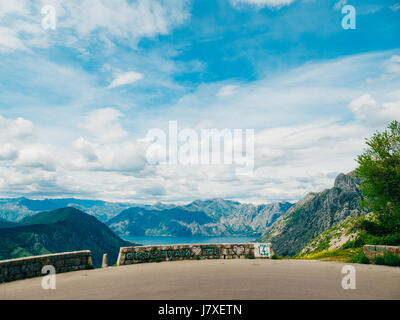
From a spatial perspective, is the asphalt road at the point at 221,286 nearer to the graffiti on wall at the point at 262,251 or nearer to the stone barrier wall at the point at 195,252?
the stone barrier wall at the point at 195,252

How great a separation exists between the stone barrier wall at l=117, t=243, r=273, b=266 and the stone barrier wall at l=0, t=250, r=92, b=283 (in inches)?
105

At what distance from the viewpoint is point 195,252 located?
20109mm

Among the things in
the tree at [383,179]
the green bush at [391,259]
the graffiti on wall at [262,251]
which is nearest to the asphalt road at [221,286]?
the green bush at [391,259]

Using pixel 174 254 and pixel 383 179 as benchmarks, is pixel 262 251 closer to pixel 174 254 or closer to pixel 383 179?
pixel 174 254

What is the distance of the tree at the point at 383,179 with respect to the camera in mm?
29141

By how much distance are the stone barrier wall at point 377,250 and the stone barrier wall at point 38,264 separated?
17.7m

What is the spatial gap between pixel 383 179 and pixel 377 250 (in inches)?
658

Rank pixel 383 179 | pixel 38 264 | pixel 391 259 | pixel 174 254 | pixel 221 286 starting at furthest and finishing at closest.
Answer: pixel 383 179 → pixel 174 254 → pixel 391 259 → pixel 38 264 → pixel 221 286

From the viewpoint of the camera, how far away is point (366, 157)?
32844mm

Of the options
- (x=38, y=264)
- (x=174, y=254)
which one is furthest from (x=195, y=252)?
(x=38, y=264)

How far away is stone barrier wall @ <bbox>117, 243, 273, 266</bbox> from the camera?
1903cm

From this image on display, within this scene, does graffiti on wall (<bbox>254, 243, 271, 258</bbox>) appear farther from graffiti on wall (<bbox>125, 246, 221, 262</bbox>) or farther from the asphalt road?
the asphalt road
